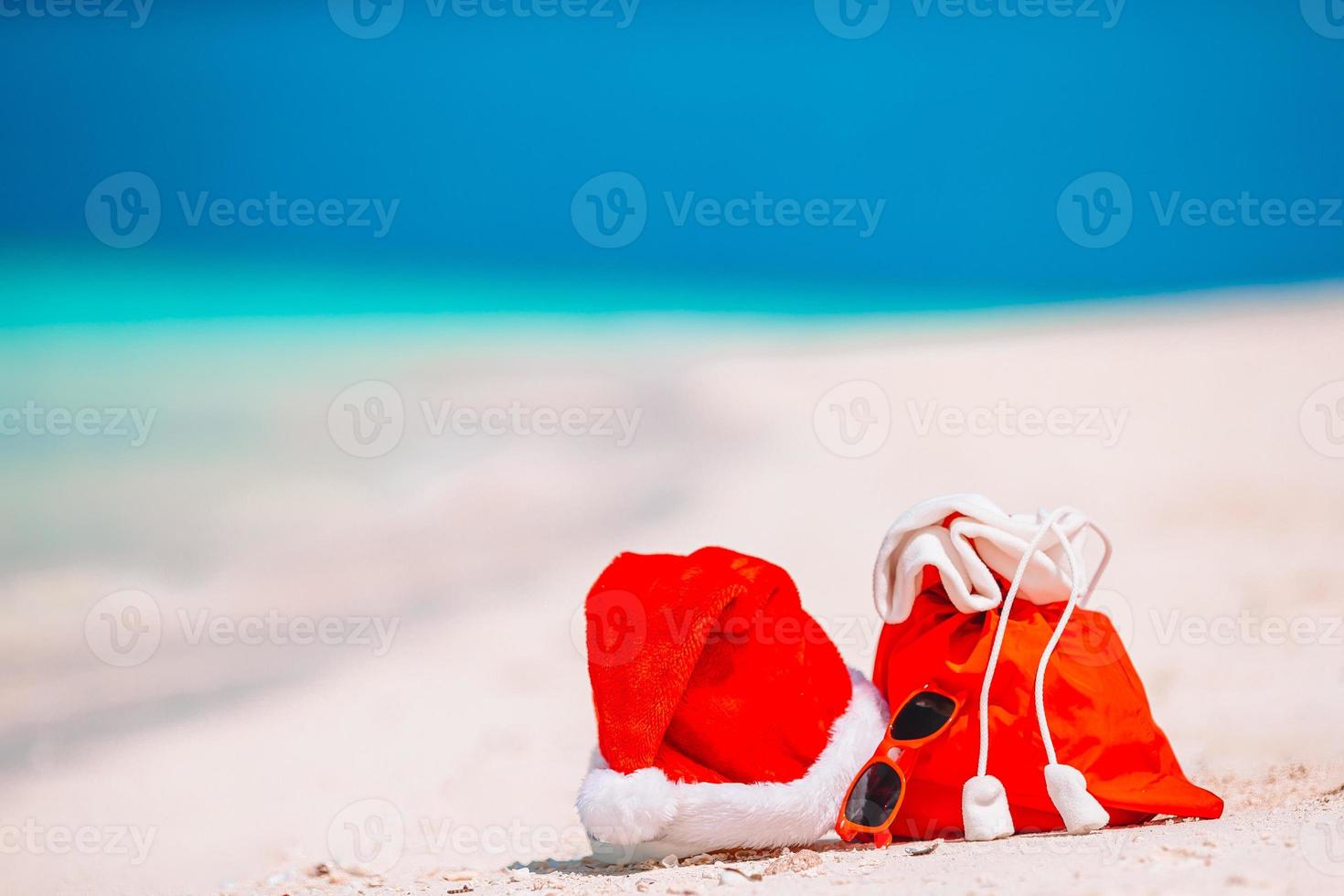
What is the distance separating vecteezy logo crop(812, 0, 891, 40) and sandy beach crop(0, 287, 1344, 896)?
877mm

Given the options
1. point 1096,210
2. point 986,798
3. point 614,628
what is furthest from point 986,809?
point 1096,210

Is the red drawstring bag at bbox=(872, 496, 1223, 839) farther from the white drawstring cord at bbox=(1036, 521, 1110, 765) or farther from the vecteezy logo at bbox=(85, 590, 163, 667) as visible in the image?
the vecteezy logo at bbox=(85, 590, 163, 667)

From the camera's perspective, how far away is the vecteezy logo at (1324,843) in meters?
0.86

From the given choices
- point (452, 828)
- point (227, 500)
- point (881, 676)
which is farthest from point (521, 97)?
point (881, 676)

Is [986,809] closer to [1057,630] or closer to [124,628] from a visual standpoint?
[1057,630]

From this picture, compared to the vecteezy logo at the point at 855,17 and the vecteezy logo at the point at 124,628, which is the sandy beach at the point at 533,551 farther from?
the vecteezy logo at the point at 855,17

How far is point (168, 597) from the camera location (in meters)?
2.87

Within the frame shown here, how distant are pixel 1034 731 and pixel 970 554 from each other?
0.58 ft

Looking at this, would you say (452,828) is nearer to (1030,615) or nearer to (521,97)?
(1030,615)

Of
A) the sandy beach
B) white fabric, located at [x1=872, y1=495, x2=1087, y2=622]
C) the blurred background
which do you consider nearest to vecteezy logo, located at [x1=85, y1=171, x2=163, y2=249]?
the blurred background

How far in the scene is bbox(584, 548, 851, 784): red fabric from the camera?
1.13 metres

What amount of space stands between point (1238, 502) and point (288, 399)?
2.72 meters

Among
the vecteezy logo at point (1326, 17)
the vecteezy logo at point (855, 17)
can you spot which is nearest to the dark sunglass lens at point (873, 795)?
the vecteezy logo at point (855, 17)

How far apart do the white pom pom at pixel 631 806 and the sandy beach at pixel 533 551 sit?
0.16 feet
